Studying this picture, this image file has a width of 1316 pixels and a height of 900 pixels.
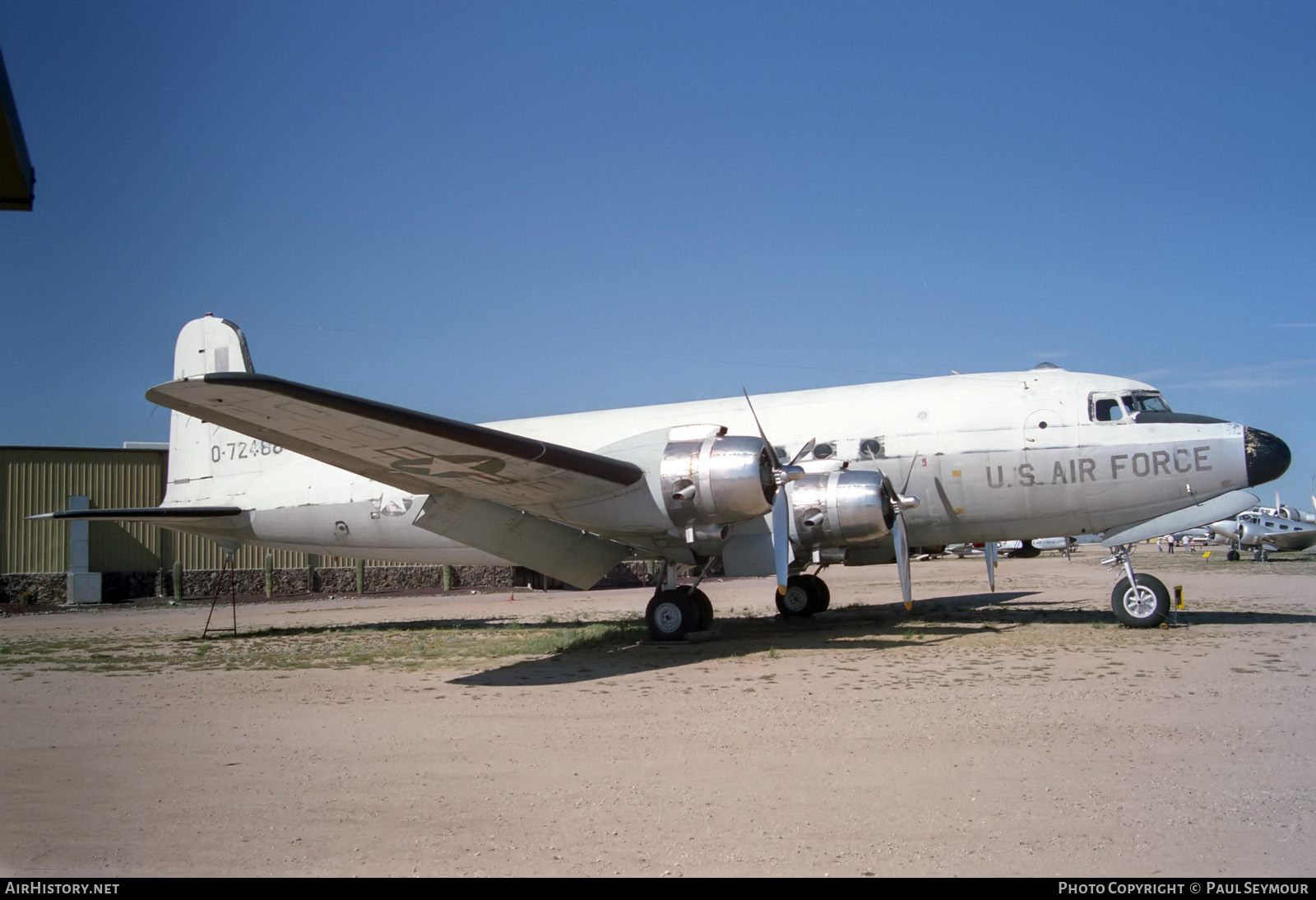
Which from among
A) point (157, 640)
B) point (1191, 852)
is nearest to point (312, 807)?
point (1191, 852)

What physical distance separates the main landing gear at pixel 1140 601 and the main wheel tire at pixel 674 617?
532 cm

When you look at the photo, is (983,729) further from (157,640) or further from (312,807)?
(157,640)

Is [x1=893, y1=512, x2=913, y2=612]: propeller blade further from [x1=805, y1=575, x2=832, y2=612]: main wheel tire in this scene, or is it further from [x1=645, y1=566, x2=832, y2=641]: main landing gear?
[x1=805, y1=575, x2=832, y2=612]: main wheel tire

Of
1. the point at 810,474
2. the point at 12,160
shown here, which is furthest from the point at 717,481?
the point at 12,160

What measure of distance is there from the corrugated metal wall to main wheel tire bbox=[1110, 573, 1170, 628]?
20655mm

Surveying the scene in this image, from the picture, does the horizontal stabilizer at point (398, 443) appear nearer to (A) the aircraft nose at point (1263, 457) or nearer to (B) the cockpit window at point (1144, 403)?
(B) the cockpit window at point (1144, 403)

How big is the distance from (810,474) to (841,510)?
2.88 feet

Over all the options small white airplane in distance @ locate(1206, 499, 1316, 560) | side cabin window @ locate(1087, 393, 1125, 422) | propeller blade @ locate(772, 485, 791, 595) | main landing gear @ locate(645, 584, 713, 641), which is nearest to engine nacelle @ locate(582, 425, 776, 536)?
propeller blade @ locate(772, 485, 791, 595)

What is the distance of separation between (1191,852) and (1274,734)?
272cm

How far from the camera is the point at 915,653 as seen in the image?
412 inches

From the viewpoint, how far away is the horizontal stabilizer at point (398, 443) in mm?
8492

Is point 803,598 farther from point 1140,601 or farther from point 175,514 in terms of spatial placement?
point 175,514

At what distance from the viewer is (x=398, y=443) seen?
32.8 ft

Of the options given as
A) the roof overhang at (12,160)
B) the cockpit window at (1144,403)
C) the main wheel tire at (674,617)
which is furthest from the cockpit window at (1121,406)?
the roof overhang at (12,160)
